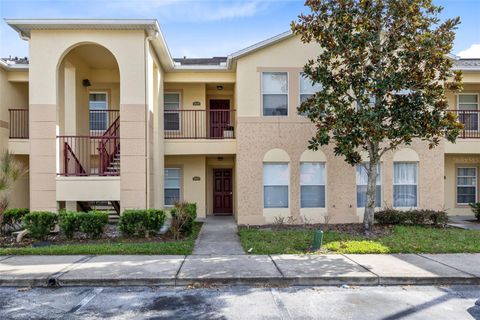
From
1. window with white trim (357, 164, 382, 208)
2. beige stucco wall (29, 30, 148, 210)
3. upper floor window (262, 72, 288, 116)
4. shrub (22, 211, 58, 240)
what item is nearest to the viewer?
shrub (22, 211, 58, 240)

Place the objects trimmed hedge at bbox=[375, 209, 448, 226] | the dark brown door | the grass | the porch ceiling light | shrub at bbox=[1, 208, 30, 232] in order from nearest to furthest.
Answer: the grass, shrub at bbox=[1, 208, 30, 232], trimmed hedge at bbox=[375, 209, 448, 226], the porch ceiling light, the dark brown door

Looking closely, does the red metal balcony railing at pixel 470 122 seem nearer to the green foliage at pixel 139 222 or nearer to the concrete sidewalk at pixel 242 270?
the concrete sidewalk at pixel 242 270

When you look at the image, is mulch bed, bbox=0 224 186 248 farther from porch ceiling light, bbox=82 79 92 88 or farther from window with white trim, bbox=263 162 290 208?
porch ceiling light, bbox=82 79 92 88

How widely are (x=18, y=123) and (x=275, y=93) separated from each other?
10.2m

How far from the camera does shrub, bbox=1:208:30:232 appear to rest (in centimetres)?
1111

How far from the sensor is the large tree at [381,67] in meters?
10.2

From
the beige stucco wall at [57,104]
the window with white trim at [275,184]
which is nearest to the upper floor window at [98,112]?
the beige stucco wall at [57,104]

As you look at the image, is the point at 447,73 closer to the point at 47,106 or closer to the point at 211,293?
the point at 211,293

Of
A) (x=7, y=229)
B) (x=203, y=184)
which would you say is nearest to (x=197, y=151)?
(x=203, y=184)

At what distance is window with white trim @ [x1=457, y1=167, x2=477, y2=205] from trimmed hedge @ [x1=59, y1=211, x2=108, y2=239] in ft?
49.7

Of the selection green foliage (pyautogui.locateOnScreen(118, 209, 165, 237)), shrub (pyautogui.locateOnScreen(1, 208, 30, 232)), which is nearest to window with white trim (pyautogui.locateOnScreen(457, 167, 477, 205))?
green foliage (pyautogui.locateOnScreen(118, 209, 165, 237))

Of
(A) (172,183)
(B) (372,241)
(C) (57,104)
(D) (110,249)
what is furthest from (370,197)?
(C) (57,104)

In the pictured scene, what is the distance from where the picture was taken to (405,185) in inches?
544

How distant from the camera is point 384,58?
10.7 m
